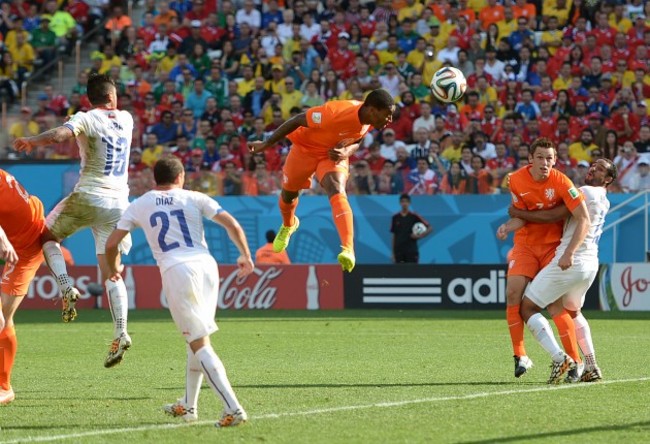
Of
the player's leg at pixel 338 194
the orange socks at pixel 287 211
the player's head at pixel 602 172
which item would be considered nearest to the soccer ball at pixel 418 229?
the orange socks at pixel 287 211

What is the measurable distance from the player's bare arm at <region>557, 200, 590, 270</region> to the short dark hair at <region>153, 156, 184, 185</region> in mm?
4039

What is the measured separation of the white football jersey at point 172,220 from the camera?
8.73 meters

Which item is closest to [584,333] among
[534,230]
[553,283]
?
[553,283]

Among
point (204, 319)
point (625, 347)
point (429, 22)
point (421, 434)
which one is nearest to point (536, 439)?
point (421, 434)

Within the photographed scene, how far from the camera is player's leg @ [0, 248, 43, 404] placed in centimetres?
1042

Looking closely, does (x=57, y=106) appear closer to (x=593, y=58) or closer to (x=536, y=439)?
(x=593, y=58)

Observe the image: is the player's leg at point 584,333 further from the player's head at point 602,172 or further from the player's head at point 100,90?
the player's head at point 100,90

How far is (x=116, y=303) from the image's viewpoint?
11797 millimetres

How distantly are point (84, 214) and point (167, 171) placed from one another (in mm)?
3159

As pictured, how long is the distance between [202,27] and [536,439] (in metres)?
23.7

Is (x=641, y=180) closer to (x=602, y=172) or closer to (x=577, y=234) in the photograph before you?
(x=602, y=172)

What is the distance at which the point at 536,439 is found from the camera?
323 inches

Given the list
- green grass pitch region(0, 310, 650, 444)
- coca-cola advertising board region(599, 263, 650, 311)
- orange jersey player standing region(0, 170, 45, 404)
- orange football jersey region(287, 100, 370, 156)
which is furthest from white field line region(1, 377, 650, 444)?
coca-cola advertising board region(599, 263, 650, 311)

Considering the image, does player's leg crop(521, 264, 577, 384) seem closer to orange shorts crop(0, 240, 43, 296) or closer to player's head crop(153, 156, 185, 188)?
player's head crop(153, 156, 185, 188)
